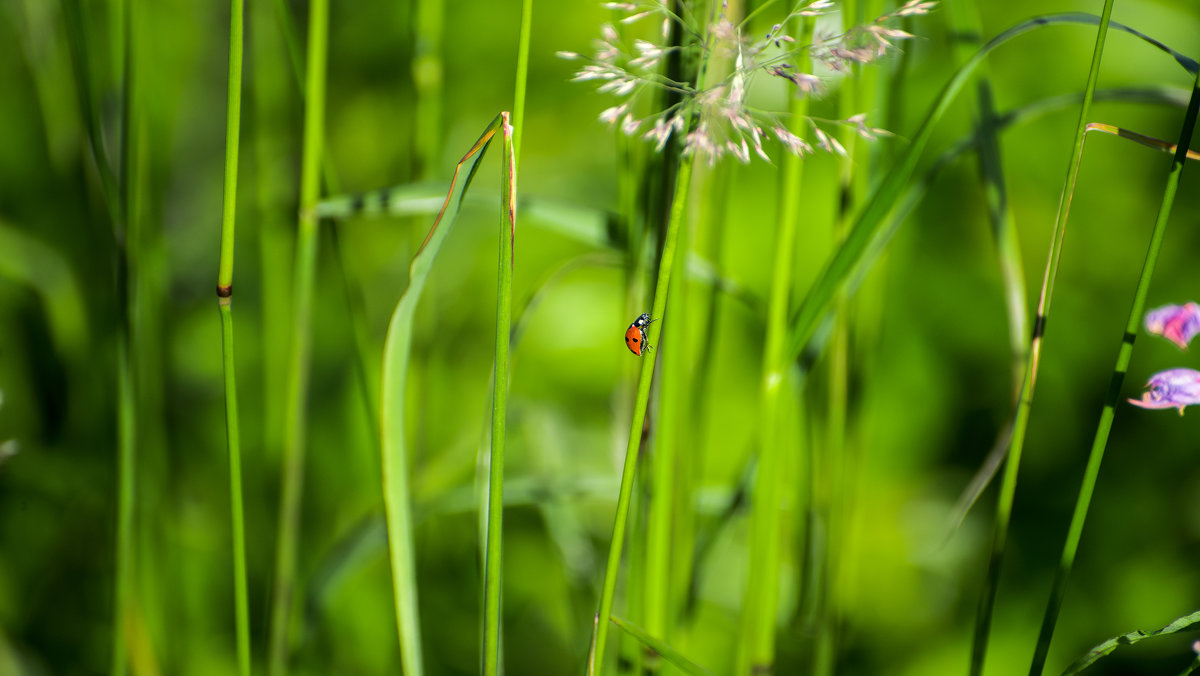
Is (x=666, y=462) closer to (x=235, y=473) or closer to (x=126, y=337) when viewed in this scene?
(x=235, y=473)

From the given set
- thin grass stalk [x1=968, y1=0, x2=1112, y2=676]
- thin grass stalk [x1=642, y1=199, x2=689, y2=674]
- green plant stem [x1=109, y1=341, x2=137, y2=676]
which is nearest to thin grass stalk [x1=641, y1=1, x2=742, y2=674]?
thin grass stalk [x1=642, y1=199, x2=689, y2=674]

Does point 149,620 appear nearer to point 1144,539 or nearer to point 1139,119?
point 1144,539

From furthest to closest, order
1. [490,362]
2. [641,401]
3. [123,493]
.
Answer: [490,362] < [123,493] < [641,401]

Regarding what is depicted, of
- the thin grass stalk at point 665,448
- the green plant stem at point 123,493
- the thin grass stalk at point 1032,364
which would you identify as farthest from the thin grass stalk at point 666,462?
the green plant stem at point 123,493

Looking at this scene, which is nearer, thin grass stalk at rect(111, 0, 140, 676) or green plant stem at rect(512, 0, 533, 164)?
green plant stem at rect(512, 0, 533, 164)

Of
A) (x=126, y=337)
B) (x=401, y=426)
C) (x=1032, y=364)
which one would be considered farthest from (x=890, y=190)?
(x=126, y=337)

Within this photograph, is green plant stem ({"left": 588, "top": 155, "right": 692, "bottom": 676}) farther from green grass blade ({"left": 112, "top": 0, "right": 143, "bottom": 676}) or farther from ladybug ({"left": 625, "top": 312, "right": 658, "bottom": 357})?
green grass blade ({"left": 112, "top": 0, "right": 143, "bottom": 676})

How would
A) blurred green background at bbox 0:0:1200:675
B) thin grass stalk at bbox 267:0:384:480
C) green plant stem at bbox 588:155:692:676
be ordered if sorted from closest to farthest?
green plant stem at bbox 588:155:692:676, thin grass stalk at bbox 267:0:384:480, blurred green background at bbox 0:0:1200:675
